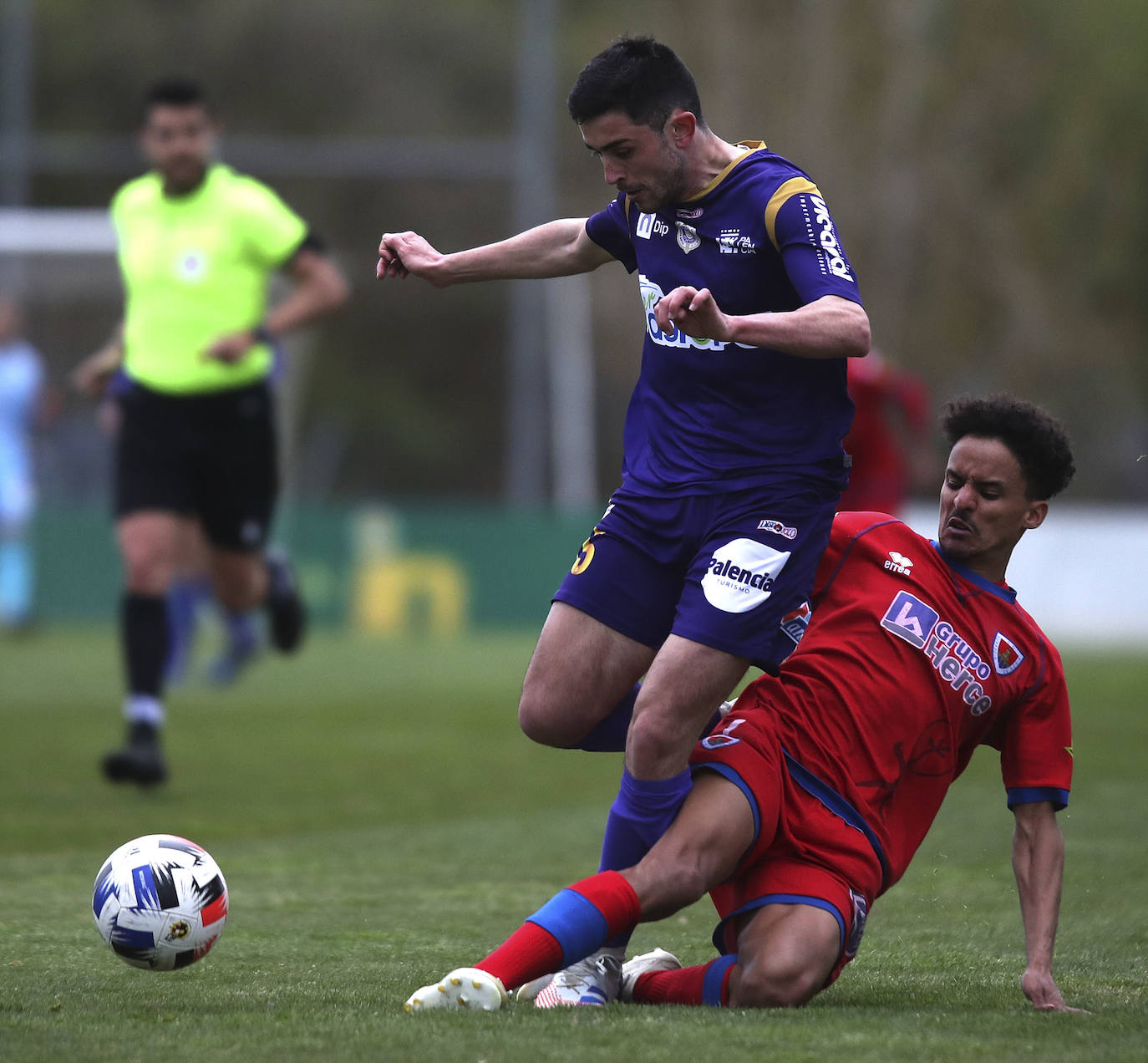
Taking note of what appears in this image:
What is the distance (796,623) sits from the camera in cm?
440

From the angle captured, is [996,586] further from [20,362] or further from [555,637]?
[20,362]

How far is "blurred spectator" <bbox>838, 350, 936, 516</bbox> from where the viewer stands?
9.88 metres

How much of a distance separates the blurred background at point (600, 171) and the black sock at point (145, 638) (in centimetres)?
1599

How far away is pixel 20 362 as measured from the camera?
54.2ft

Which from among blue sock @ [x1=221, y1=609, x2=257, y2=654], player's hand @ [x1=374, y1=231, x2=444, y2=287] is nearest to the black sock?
blue sock @ [x1=221, y1=609, x2=257, y2=654]

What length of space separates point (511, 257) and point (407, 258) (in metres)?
0.35

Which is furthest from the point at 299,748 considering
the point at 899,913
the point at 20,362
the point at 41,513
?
the point at 41,513

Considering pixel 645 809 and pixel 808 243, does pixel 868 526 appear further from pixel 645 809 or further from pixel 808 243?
pixel 645 809

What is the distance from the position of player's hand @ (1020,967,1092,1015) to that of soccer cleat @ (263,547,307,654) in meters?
6.10

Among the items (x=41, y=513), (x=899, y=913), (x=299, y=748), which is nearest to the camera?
(x=899, y=913)

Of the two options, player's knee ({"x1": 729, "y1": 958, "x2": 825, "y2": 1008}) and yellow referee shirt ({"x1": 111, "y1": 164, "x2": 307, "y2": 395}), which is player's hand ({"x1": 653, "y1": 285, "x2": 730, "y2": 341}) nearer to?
player's knee ({"x1": 729, "y1": 958, "x2": 825, "y2": 1008})

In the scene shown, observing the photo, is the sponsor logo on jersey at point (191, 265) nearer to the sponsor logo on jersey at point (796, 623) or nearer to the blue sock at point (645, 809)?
the sponsor logo on jersey at point (796, 623)

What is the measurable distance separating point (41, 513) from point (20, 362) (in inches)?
103

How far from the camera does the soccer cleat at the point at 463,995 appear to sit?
12.1 feet
